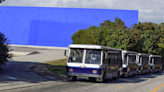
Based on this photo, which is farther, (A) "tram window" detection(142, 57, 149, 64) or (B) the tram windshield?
(A) "tram window" detection(142, 57, 149, 64)

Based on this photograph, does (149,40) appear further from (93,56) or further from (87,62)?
A: (87,62)

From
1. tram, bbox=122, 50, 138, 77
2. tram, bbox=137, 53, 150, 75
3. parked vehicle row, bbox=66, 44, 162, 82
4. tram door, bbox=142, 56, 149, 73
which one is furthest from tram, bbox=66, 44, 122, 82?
tram door, bbox=142, 56, 149, 73

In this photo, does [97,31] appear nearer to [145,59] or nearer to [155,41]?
[145,59]

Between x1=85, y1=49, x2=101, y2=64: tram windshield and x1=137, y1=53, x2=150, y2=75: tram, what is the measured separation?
15.4 meters

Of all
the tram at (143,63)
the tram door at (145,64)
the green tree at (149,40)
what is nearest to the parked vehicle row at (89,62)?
the tram at (143,63)

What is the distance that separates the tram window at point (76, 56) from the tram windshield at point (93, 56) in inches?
16.8

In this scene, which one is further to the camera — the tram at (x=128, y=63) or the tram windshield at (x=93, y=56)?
the tram at (x=128, y=63)

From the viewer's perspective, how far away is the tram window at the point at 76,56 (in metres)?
17.2

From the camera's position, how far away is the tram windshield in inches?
668

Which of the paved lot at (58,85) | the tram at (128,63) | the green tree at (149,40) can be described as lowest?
the paved lot at (58,85)

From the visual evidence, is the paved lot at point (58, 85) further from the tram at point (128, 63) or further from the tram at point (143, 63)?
the tram at point (143, 63)

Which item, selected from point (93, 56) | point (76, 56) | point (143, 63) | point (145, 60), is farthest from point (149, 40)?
point (76, 56)

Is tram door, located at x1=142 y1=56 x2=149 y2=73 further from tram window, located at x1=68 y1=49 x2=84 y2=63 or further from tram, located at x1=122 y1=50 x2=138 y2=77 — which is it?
tram window, located at x1=68 y1=49 x2=84 y2=63

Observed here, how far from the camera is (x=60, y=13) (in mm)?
77625
